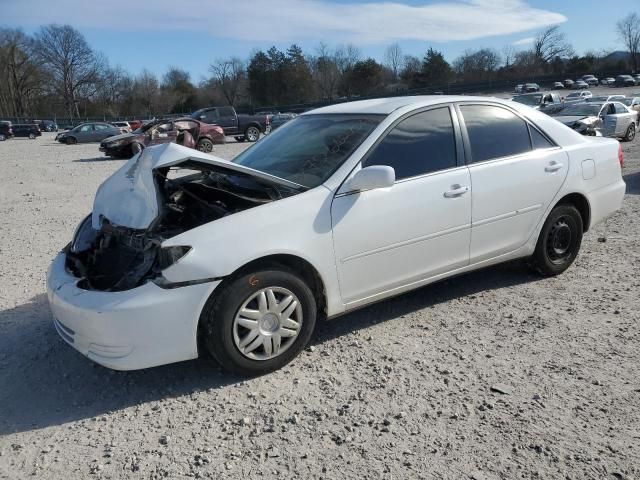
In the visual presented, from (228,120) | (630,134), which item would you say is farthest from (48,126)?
(630,134)

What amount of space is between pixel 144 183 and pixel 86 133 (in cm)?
3434

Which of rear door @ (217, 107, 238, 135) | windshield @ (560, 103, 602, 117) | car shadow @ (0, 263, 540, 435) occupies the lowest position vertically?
car shadow @ (0, 263, 540, 435)

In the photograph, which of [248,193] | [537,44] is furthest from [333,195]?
[537,44]

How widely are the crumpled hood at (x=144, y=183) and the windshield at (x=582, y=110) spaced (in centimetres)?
1664

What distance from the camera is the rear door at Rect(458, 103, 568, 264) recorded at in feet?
12.7

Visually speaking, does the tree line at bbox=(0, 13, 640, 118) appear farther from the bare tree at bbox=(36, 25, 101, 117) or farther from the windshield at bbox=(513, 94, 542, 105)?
the windshield at bbox=(513, 94, 542, 105)

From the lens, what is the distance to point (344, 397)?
9.55ft

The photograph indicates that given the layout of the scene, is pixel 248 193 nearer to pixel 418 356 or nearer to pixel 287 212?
pixel 287 212

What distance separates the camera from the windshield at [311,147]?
3518 mm

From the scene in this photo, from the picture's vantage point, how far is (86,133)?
3375 cm

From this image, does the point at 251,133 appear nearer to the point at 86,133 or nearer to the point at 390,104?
the point at 86,133

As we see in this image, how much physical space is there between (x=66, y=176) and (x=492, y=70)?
90.0 meters

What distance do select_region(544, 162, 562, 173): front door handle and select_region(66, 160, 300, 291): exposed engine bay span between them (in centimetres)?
227

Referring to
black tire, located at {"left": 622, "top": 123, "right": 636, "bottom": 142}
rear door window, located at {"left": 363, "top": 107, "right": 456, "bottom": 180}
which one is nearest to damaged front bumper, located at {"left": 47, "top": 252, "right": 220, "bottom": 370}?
rear door window, located at {"left": 363, "top": 107, "right": 456, "bottom": 180}
